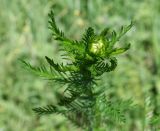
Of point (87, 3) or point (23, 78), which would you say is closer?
point (23, 78)

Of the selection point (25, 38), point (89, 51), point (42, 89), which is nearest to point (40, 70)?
point (89, 51)

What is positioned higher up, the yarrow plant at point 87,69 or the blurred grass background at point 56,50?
the blurred grass background at point 56,50

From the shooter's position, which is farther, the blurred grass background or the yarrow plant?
the blurred grass background

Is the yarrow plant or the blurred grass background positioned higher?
the blurred grass background

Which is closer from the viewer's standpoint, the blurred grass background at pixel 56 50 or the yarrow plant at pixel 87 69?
the yarrow plant at pixel 87 69

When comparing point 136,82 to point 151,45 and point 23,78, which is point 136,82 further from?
point 23,78
